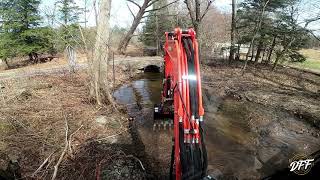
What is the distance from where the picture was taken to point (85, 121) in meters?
8.31

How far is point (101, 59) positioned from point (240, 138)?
5.47 m

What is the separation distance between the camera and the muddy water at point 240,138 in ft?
22.0

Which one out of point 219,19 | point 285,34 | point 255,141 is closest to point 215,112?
point 255,141

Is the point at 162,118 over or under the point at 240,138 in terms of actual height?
over

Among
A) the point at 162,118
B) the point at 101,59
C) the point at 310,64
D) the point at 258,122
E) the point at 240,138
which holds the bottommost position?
the point at 240,138

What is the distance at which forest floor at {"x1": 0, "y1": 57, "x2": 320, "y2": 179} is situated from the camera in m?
5.96

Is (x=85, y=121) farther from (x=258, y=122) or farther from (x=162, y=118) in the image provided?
(x=258, y=122)

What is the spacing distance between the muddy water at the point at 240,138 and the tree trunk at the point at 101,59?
4.29 feet

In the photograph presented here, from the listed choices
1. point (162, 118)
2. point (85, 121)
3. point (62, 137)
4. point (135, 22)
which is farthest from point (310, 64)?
point (62, 137)

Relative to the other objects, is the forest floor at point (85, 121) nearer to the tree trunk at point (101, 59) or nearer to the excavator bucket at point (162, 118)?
the tree trunk at point (101, 59)

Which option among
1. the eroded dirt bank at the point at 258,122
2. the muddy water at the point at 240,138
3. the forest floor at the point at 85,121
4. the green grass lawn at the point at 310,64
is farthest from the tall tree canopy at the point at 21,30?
the green grass lawn at the point at 310,64

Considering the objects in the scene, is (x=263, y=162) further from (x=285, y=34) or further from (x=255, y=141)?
(x=285, y=34)

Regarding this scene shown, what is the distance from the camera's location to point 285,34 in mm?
19328

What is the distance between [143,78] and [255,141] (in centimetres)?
1139
